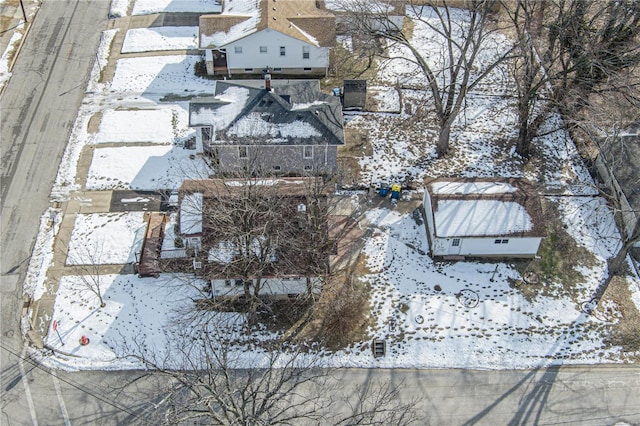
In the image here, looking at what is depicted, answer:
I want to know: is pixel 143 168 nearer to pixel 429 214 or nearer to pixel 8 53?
pixel 8 53

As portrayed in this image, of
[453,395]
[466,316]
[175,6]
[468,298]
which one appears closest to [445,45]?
[175,6]

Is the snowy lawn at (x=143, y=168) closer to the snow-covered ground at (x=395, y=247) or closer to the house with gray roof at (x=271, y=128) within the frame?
the snow-covered ground at (x=395, y=247)

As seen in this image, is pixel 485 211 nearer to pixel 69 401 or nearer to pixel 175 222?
pixel 175 222

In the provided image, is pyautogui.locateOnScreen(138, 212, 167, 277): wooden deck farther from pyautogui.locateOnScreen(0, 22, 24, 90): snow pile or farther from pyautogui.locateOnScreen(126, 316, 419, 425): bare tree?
pyautogui.locateOnScreen(0, 22, 24, 90): snow pile

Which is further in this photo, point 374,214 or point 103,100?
point 103,100

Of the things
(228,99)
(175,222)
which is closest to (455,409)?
(175,222)

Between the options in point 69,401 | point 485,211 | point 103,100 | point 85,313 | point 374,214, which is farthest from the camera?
point 103,100
